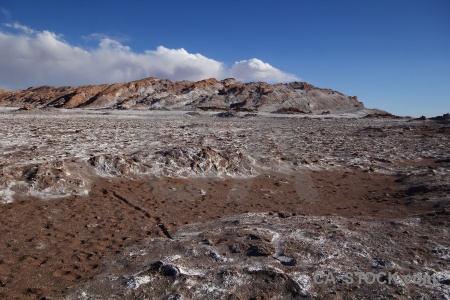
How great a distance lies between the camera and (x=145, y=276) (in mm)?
5891

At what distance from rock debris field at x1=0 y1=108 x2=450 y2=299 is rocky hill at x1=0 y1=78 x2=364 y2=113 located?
4976 centimetres

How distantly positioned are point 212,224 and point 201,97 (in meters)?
67.0

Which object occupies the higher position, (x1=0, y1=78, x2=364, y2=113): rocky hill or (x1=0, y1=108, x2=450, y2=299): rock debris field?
(x1=0, y1=78, x2=364, y2=113): rocky hill

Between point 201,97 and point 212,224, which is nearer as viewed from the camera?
point 212,224

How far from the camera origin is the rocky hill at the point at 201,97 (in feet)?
228

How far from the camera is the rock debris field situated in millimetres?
5691

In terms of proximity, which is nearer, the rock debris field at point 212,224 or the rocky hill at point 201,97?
the rock debris field at point 212,224

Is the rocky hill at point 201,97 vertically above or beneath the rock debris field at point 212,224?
above

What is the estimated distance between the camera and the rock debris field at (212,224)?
5691 mm

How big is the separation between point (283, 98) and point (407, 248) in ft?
227

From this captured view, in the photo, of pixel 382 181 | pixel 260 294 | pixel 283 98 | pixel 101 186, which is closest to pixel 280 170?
pixel 382 181

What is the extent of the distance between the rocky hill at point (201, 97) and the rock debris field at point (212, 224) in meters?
49.8

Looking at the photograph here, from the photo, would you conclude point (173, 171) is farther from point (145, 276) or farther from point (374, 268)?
point (374, 268)

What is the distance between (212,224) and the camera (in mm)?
8883
